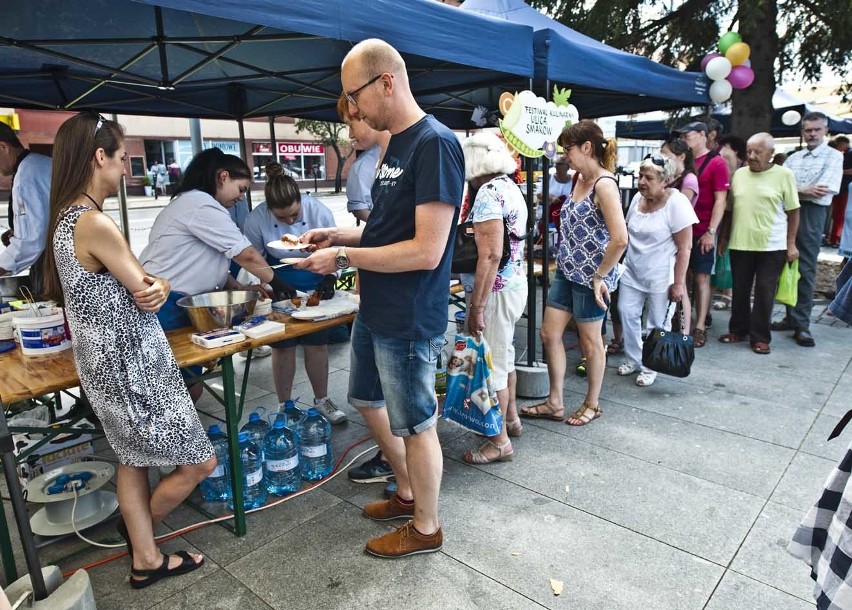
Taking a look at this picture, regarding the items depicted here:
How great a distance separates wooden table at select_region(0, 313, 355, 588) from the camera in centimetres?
179

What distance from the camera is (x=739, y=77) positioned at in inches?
273

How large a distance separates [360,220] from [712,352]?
328 cm

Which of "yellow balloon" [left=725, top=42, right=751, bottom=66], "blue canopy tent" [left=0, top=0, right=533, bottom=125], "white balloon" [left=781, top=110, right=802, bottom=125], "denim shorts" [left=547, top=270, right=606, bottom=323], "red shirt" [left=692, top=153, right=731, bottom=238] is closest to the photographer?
"blue canopy tent" [left=0, top=0, right=533, bottom=125]

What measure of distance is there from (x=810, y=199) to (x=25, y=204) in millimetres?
6403

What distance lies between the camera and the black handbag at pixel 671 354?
4035 millimetres

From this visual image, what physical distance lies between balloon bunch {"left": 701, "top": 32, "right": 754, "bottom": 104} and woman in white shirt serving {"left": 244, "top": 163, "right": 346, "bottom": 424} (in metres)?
5.01

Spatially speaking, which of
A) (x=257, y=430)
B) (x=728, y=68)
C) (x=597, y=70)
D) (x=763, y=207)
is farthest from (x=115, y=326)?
(x=728, y=68)

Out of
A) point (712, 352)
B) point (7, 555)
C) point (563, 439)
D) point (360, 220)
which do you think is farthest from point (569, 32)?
point (7, 555)

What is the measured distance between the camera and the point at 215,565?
2.41 meters

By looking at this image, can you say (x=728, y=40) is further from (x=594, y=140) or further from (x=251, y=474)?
(x=251, y=474)

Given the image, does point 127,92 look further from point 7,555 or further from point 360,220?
point 7,555

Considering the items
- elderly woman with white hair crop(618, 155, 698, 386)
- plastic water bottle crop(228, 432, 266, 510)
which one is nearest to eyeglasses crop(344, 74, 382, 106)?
plastic water bottle crop(228, 432, 266, 510)

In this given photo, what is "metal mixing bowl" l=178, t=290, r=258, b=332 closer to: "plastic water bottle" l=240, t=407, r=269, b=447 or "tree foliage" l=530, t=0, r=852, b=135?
"plastic water bottle" l=240, t=407, r=269, b=447

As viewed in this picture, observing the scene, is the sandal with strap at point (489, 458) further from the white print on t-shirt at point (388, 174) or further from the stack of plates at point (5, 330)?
the stack of plates at point (5, 330)
